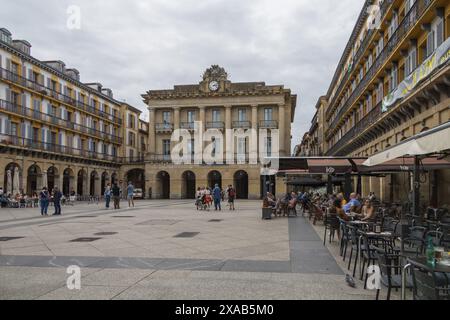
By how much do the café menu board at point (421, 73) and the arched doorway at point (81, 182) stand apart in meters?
38.2

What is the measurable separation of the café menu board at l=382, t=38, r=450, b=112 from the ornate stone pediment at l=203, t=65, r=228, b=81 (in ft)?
112

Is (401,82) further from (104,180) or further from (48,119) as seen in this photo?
(104,180)

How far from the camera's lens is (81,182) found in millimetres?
49625

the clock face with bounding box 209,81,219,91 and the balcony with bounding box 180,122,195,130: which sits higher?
the clock face with bounding box 209,81,219,91

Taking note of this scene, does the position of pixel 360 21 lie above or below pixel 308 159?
above

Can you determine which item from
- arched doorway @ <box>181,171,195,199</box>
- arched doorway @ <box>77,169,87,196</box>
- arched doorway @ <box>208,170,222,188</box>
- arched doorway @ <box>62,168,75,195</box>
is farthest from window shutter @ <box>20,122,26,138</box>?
arched doorway @ <box>208,170,222,188</box>

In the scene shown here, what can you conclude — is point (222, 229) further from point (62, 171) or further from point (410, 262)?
point (62, 171)

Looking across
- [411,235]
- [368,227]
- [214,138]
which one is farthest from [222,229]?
[214,138]

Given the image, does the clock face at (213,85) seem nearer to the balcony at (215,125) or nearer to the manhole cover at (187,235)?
the balcony at (215,125)

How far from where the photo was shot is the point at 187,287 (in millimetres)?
5648

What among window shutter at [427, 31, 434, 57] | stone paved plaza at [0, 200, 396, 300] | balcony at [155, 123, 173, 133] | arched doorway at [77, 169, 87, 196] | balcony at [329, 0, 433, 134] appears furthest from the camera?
balcony at [155, 123, 173, 133]

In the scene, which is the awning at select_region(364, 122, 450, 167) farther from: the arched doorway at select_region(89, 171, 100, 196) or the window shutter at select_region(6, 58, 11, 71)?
the arched doorway at select_region(89, 171, 100, 196)

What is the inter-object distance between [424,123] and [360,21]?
1707cm

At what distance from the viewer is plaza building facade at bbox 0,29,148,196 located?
3484 centimetres
